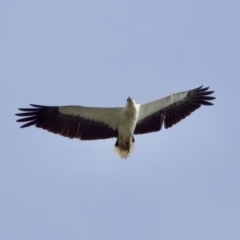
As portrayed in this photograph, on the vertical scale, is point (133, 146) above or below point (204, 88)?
below

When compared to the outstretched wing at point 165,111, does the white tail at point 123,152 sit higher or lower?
lower

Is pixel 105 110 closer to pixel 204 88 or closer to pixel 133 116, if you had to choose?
pixel 133 116

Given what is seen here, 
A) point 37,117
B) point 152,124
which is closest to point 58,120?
point 37,117

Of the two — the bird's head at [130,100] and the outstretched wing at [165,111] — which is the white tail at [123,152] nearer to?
the outstretched wing at [165,111]

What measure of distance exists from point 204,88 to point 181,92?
2.05 ft

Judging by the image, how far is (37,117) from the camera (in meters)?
24.6

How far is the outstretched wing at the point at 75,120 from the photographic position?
24.5 m

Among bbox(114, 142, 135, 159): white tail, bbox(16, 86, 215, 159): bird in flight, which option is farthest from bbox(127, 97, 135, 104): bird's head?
bbox(114, 142, 135, 159): white tail

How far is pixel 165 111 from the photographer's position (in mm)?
25000

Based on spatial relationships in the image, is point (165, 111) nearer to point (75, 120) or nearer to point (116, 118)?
point (116, 118)

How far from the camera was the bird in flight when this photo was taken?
2445 centimetres

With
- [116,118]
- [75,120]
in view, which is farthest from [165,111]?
[75,120]

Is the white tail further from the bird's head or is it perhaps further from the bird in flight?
the bird's head

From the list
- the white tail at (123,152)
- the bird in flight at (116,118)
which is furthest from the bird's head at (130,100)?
the white tail at (123,152)
